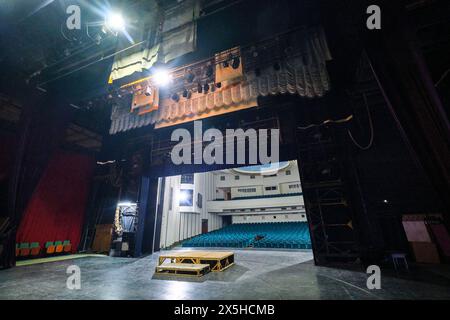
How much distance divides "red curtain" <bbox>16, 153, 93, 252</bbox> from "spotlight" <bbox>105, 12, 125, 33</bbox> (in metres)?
7.02

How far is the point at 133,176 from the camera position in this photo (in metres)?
9.04

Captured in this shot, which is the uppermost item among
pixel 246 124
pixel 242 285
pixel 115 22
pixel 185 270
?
pixel 115 22

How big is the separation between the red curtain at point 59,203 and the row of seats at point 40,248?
0.55ft

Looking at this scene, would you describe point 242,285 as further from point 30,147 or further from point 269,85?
point 30,147

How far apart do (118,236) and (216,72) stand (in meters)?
8.00

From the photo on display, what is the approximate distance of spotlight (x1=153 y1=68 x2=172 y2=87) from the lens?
20.7ft

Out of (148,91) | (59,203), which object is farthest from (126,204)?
(148,91)

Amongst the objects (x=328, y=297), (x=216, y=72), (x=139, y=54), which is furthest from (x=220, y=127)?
(x=328, y=297)

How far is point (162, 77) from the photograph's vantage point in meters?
6.64

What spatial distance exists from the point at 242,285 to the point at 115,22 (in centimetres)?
729

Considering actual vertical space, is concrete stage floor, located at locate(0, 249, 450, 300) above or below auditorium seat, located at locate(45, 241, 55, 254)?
below

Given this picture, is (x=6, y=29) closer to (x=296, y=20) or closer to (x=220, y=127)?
(x=220, y=127)

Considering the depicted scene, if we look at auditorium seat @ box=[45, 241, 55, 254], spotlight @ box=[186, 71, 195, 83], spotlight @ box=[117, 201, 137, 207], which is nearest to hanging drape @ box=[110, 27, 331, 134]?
spotlight @ box=[186, 71, 195, 83]

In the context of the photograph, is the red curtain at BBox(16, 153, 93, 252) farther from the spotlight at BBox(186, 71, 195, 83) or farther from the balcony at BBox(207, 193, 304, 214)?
the balcony at BBox(207, 193, 304, 214)
